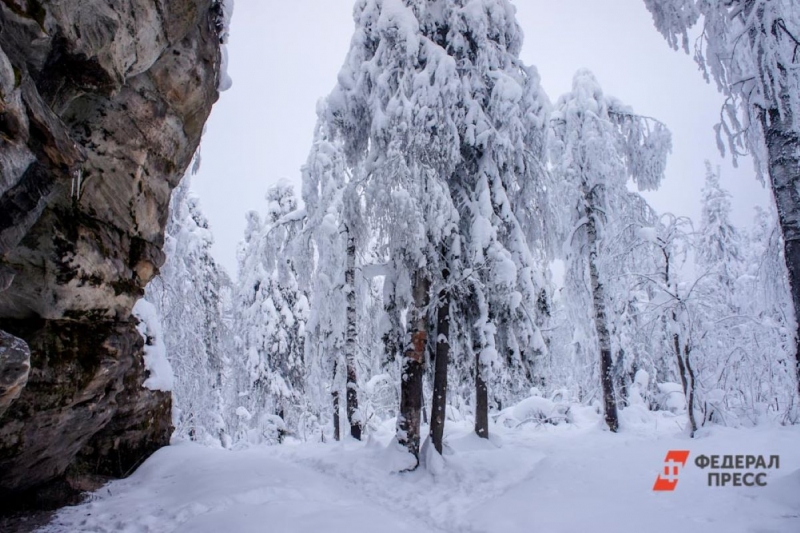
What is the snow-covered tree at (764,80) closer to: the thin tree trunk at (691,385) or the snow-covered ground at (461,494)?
the snow-covered ground at (461,494)

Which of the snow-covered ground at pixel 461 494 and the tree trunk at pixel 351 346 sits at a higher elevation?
the tree trunk at pixel 351 346

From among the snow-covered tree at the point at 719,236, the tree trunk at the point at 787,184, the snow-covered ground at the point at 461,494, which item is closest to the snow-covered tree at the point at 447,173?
the snow-covered ground at the point at 461,494

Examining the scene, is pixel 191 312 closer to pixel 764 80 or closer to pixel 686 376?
pixel 686 376

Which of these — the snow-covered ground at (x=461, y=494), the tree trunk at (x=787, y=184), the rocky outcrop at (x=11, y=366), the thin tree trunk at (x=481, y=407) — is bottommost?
the snow-covered ground at (x=461, y=494)

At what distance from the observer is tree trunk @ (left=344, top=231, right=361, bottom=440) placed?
12367 millimetres

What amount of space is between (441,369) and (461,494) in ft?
8.53

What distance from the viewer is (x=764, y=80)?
5.16 meters

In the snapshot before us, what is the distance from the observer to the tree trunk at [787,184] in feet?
16.3

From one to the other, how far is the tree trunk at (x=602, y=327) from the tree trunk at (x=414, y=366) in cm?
625

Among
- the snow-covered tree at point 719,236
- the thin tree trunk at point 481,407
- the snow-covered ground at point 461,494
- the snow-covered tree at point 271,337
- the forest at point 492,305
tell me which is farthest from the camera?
A: the snow-covered tree at point 719,236

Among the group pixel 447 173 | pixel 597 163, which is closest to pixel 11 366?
pixel 447 173

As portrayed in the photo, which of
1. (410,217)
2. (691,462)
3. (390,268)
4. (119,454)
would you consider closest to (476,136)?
(410,217)

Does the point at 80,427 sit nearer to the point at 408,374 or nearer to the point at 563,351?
the point at 408,374

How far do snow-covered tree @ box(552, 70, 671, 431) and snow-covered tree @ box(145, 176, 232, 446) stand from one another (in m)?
11.2
